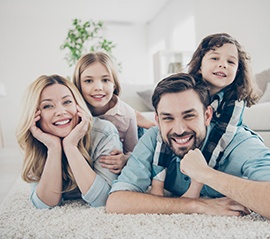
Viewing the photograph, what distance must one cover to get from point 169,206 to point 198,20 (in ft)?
13.9

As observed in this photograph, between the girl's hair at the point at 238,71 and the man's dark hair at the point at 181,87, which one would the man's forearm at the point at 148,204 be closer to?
the man's dark hair at the point at 181,87

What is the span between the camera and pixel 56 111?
120 cm

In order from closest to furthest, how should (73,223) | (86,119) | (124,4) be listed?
(73,223), (86,119), (124,4)

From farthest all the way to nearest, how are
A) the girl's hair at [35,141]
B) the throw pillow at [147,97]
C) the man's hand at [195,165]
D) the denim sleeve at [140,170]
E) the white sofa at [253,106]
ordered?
the throw pillow at [147,97] → the white sofa at [253,106] → the girl's hair at [35,141] → the denim sleeve at [140,170] → the man's hand at [195,165]

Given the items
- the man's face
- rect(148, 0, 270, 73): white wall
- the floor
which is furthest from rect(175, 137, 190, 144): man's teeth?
rect(148, 0, 270, 73): white wall

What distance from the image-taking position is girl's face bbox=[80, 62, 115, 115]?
146 centimetres

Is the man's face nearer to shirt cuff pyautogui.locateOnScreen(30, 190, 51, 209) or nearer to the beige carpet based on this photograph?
the beige carpet

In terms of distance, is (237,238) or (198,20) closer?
(237,238)

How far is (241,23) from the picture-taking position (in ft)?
14.0

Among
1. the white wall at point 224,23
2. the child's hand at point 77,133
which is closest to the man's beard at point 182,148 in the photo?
the child's hand at point 77,133

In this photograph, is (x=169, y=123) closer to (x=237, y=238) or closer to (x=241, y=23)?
(x=237, y=238)

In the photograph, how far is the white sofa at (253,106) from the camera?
79.6 inches

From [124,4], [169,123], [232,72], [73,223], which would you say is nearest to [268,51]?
[124,4]

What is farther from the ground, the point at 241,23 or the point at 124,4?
the point at 124,4
